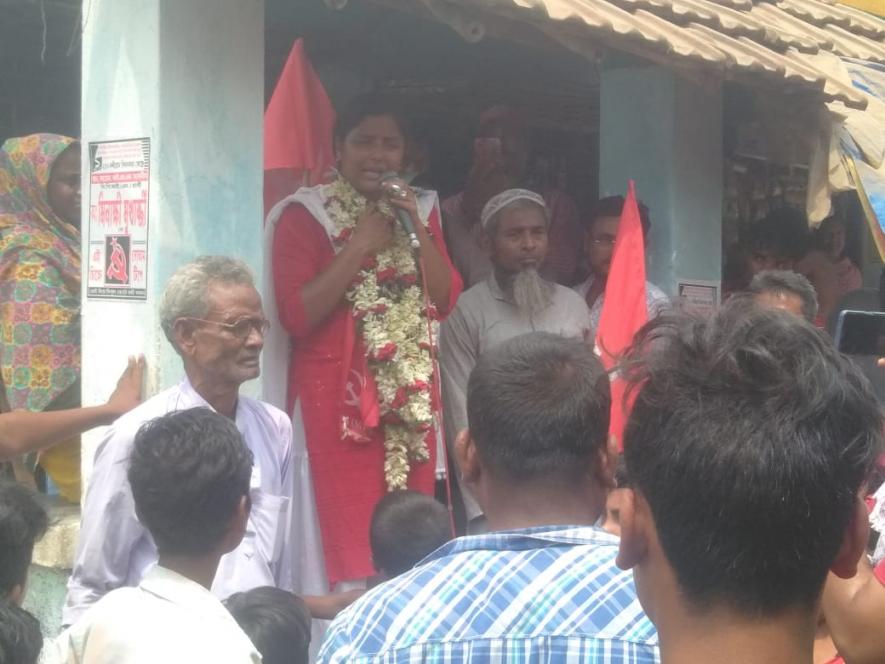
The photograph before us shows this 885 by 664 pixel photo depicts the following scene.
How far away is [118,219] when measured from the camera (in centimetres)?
394

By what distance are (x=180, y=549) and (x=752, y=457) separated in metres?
1.63

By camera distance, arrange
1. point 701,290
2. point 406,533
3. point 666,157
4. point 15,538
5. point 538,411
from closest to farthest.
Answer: point 538,411 → point 15,538 → point 406,533 → point 666,157 → point 701,290

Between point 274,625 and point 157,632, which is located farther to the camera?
point 274,625

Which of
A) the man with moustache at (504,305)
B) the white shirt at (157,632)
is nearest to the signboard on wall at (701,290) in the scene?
the man with moustache at (504,305)

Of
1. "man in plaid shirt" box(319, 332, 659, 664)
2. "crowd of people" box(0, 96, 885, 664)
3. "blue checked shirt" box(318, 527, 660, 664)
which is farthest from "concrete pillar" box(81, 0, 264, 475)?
"blue checked shirt" box(318, 527, 660, 664)

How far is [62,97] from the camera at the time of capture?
21.0 feet

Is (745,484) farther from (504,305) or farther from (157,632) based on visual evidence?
(504,305)

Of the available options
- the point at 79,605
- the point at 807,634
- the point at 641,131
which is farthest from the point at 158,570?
the point at 641,131

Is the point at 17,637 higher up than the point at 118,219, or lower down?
lower down

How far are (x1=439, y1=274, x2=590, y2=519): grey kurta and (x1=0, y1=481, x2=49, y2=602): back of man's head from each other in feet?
8.09

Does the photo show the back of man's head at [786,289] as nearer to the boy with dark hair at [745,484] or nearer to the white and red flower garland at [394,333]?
the white and red flower garland at [394,333]

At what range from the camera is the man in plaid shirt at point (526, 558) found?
180 cm

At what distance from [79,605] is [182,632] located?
817 millimetres

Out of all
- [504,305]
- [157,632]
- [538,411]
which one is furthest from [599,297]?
[157,632]
